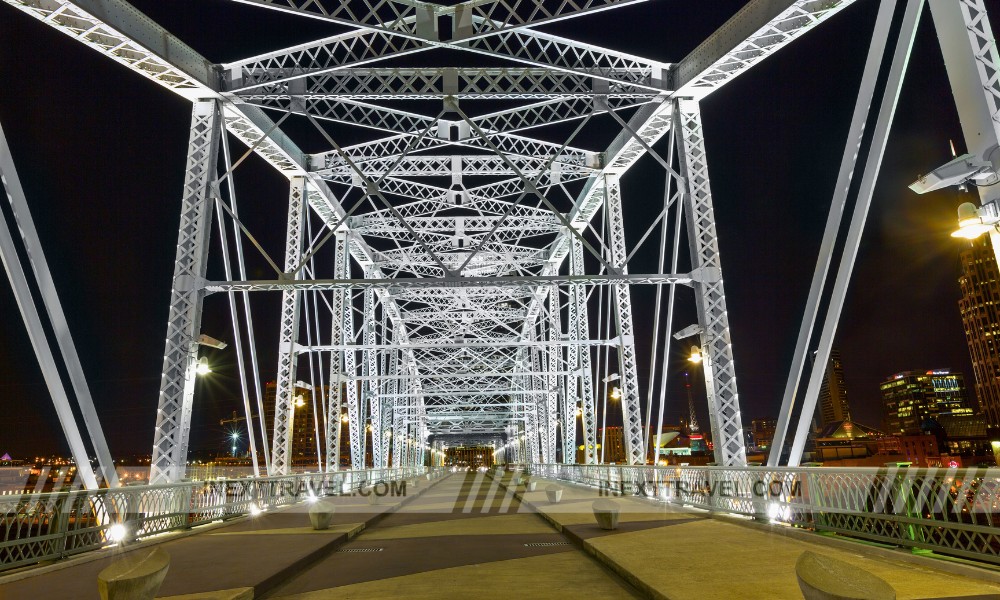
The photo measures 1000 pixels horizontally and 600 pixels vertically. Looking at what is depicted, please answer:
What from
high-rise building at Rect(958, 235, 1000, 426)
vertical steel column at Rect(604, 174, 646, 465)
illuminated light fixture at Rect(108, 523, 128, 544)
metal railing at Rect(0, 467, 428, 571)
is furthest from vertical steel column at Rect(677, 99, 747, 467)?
high-rise building at Rect(958, 235, 1000, 426)

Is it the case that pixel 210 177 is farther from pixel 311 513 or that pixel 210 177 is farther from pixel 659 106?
pixel 659 106

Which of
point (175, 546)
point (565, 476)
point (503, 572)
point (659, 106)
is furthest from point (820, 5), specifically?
point (565, 476)

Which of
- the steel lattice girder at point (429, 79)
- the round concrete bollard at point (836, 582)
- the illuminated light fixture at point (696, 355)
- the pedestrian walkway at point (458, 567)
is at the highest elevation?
the steel lattice girder at point (429, 79)

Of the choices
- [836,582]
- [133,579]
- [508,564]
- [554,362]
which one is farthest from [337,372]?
[836,582]

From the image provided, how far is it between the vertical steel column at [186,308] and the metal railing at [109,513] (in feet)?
3.52

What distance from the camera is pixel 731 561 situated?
27.1ft

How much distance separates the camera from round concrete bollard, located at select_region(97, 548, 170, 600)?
219 inches

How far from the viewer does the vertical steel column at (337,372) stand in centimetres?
2775

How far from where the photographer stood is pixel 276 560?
9.52m

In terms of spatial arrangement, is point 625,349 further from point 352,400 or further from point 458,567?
point 458,567

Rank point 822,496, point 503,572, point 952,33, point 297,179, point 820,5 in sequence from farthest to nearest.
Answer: point 297,179 → point 820,5 → point 822,496 → point 503,572 → point 952,33

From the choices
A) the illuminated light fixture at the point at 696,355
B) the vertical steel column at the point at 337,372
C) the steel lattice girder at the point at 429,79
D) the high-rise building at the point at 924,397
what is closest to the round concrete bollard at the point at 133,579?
the steel lattice girder at the point at 429,79

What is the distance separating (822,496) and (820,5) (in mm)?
8935

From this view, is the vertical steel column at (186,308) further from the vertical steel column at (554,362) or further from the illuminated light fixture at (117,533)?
the vertical steel column at (554,362)
